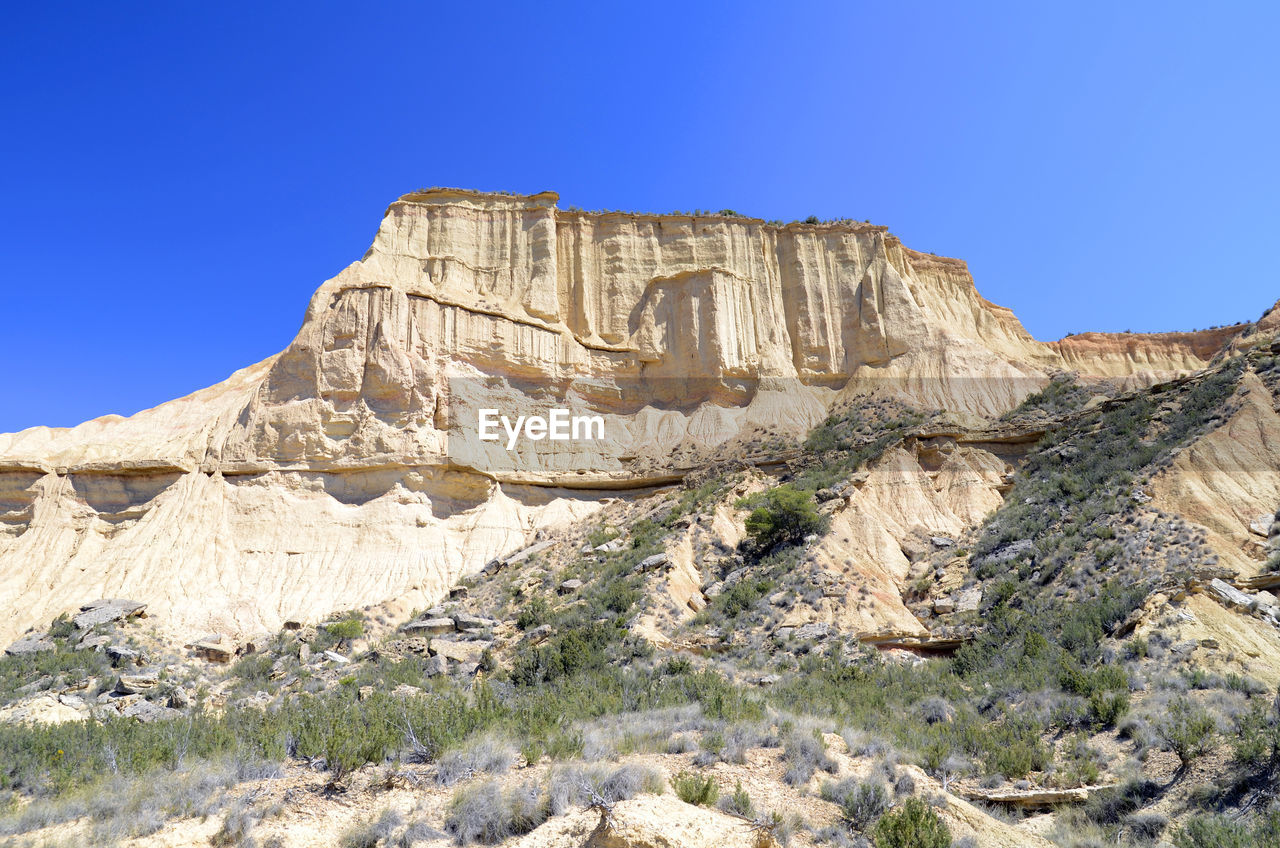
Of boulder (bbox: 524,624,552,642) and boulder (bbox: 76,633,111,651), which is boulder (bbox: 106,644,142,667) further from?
Answer: boulder (bbox: 524,624,552,642)

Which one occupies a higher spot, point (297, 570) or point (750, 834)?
point (297, 570)

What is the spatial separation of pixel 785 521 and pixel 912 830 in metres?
18.8

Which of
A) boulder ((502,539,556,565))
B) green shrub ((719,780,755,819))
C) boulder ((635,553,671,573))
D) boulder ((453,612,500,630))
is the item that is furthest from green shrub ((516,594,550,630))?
green shrub ((719,780,755,819))

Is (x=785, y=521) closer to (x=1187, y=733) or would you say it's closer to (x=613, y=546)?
(x=613, y=546)

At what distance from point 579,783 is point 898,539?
68.4ft

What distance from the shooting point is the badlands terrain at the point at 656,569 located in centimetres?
832

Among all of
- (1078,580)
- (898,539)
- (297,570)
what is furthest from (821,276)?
(297,570)

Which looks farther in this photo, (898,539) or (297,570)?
(297,570)

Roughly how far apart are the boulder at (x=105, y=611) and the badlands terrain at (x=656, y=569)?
16cm

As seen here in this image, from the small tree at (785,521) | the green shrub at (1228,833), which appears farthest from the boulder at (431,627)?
the green shrub at (1228,833)

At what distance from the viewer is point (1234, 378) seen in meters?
24.4

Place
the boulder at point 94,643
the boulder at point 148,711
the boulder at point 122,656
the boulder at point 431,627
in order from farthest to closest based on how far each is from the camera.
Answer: the boulder at point 94,643
the boulder at point 431,627
the boulder at point 122,656
the boulder at point 148,711

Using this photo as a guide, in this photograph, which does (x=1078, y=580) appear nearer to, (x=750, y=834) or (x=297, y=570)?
(x=750, y=834)

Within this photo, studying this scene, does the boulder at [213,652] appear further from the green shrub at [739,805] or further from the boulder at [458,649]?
the green shrub at [739,805]
